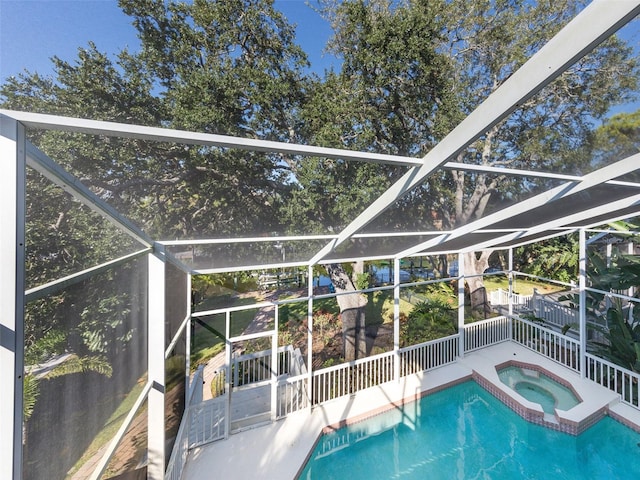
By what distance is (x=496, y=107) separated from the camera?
1.69m

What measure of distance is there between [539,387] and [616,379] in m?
1.44

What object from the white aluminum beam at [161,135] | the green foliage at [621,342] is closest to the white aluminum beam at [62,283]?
the white aluminum beam at [161,135]

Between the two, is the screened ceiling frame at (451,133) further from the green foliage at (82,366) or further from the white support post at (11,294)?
the green foliage at (82,366)

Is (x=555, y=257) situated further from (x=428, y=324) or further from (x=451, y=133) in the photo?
(x=451, y=133)

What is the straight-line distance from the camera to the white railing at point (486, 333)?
775 cm

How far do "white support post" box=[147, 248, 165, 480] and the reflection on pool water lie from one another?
293 inches

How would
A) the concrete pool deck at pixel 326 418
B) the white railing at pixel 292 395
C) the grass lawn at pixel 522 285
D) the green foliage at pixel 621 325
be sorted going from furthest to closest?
the grass lawn at pixel 522 285, the green foliage at pixel 621 325, the white railing at pixel 292 395, the concrete pool deck at pixel 326 418

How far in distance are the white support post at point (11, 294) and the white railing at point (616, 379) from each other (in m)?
8.80

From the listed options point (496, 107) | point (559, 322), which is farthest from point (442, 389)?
point (496, 107)

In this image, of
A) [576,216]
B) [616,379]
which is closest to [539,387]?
[616,379]

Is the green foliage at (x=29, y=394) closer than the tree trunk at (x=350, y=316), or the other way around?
the green foliage at (x=29, y=394)

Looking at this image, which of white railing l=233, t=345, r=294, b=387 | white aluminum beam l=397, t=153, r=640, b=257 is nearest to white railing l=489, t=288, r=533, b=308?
white aluminum beam l=397, t=153, r=640, b=257

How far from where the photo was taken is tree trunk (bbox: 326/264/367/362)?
26.1ft

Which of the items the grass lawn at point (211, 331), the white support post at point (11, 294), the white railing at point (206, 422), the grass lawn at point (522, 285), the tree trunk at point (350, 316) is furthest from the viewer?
the grass lawn at point (522, 285)
